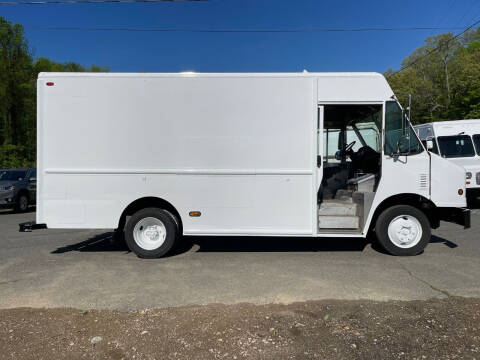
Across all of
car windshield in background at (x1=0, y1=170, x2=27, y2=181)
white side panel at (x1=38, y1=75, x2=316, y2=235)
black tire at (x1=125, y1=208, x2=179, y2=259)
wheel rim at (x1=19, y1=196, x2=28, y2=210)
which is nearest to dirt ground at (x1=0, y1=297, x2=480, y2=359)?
black tire at (x1=125, y1=208, x2=179, y2=259)

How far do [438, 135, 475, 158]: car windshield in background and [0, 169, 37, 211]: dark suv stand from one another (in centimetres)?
1454

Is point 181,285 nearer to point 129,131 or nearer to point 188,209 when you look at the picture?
point 188,209

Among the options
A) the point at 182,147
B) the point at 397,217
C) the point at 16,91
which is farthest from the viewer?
the point at 16,91

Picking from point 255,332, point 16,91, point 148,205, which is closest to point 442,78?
point 148,205

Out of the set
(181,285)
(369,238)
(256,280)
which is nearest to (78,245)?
(181,285)

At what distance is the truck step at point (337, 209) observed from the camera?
5.58 metres

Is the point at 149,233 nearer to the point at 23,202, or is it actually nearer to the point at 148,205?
the point at 148,205

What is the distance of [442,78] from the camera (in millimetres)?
32375

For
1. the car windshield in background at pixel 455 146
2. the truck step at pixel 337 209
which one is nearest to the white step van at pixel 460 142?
the car windshield in background at pixel 455 146

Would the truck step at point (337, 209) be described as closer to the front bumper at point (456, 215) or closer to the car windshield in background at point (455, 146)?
the front bumper at point (456, 215)

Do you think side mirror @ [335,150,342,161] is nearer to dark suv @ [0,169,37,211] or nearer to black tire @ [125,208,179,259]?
black tire @ [125,208,179,259]

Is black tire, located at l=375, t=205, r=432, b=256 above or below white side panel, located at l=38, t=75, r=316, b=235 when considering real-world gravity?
below

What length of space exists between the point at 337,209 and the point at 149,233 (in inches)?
128

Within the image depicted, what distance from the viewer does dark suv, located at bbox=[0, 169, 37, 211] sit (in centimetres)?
1145
